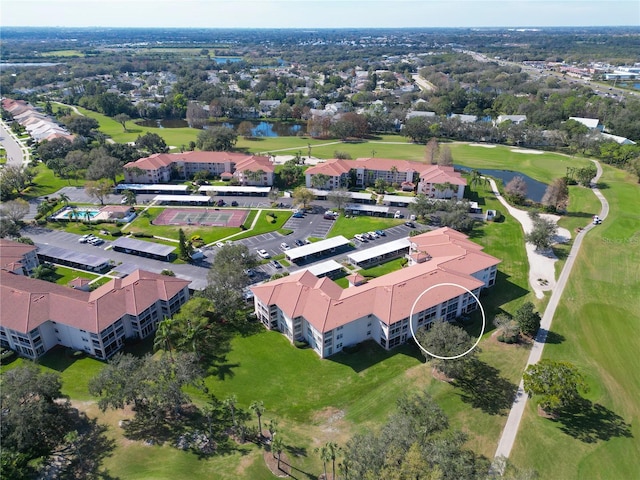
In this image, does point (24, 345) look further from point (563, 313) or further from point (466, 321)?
point (563, 313)

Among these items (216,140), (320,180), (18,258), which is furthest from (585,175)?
(18,258)

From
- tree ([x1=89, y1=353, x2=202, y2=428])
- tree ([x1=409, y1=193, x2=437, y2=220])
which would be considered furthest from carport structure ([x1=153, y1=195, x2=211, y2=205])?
tree ([x1=89, y1=353, x2=202, y2=428])

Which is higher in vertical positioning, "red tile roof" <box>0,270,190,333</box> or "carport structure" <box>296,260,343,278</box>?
"red tile roof" <box>0,270,190,333</box>

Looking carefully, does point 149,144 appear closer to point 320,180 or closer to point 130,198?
point 130,198

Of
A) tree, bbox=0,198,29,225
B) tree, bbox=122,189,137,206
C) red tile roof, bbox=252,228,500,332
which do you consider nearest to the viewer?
red tile roof, bbox=252,228,500,332

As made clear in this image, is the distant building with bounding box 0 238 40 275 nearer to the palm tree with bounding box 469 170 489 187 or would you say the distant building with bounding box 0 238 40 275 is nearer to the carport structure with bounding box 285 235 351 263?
the carport structure with bounding box 285 235 351 263

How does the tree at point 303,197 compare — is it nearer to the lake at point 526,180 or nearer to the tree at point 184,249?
the tree at point 184,249
